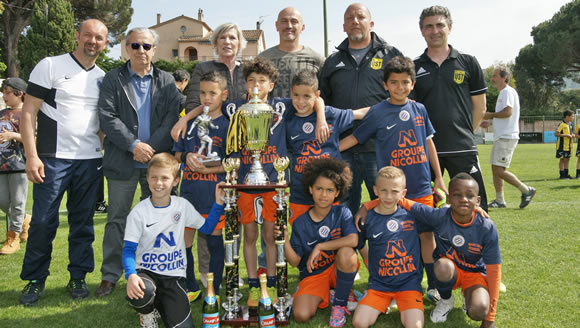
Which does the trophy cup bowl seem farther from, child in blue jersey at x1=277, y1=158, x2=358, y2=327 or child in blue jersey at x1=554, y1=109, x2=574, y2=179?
child in blue jersey at x1=554, y1=109, x2=574, y2=179

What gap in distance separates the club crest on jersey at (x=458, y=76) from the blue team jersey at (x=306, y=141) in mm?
1158

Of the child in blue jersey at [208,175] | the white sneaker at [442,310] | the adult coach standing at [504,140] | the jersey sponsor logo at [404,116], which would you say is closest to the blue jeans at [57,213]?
the child in blue jersey at [208,175]

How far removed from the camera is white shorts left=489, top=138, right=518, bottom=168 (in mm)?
8133

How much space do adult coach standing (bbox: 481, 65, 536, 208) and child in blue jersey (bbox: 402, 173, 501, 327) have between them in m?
5.09

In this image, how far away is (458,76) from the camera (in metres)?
4.13

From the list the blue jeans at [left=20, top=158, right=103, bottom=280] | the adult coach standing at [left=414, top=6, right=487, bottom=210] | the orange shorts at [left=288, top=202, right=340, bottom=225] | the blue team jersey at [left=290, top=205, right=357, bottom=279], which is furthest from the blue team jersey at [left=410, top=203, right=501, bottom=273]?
the blue jeans at [left=20, top=158, right=103, bottom=280]

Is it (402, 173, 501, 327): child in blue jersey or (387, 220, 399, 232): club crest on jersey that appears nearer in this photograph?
(402, 173, 501, 327): child in blue jersey

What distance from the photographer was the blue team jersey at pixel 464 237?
10.7 ft

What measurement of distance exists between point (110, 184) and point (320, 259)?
2.15m

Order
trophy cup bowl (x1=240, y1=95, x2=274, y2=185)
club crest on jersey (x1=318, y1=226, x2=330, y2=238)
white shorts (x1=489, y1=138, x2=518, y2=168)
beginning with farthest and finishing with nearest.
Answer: white shorts (x1=489, y1=138, x2=518, y2=168), club crest on jersey (x1=318, y1=226, x2=330, y2=238), trophy cup bowl (x1=240, y1=95, x2=274, y2=185)

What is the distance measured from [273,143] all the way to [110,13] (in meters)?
42.5

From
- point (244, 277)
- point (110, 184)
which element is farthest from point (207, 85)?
point (244, 277)

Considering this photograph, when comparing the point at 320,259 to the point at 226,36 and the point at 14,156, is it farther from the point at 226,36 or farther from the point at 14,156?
the point at 14,156

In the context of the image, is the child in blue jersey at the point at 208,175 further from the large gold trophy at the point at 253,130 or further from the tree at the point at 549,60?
the tree at the point at 549,60
